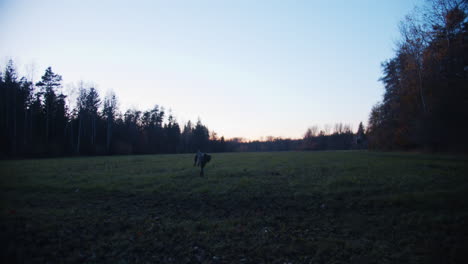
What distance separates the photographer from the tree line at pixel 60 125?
1591 inches

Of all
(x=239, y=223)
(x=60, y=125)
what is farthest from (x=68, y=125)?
(x=239, y=223)

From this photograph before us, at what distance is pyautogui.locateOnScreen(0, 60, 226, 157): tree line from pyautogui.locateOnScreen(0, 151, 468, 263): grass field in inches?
1594

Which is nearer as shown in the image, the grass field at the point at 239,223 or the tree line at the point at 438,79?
the grass field at the point at 239,223

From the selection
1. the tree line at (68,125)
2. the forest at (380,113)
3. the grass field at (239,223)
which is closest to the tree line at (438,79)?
the forest at (380,113)

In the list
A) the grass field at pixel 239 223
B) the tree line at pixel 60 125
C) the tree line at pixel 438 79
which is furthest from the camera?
the tree line at pixel 60 125

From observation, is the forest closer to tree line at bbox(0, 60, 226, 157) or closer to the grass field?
tree line at bbox(0, 60, 226, 157)

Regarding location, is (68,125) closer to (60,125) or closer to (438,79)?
(60,125)

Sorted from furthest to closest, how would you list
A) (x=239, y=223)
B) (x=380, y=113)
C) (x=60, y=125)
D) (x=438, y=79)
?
(x=60, y=125), (x=380, y=113), (x=438, y=79), (x=239, y=223)

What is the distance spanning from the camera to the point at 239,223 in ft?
23.7

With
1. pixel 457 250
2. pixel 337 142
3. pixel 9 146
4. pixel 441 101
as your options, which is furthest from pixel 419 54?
pixel 337 142

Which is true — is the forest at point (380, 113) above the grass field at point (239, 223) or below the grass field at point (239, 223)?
above

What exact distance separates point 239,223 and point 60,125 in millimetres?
61553

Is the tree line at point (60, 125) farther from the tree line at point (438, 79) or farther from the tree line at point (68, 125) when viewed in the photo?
the tree line at point (438, 79)

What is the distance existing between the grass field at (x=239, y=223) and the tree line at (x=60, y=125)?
40476 millimetres
